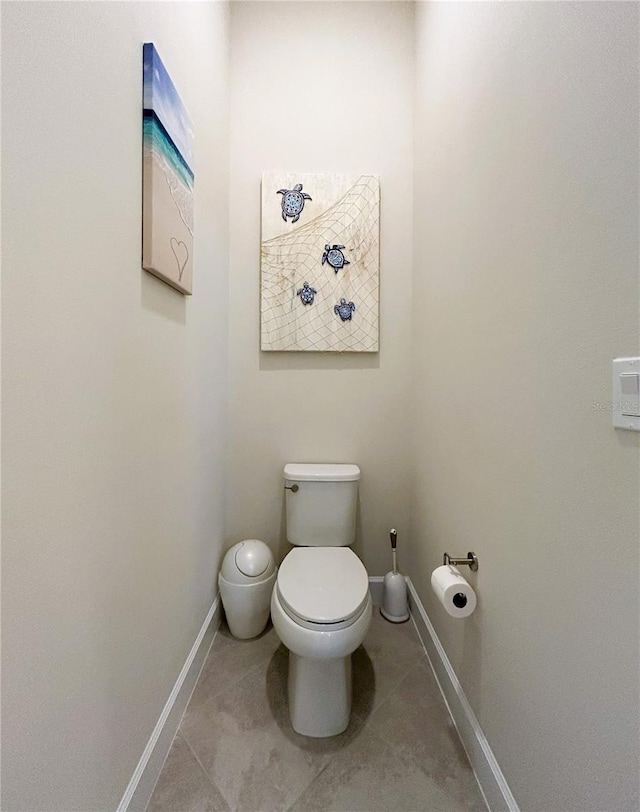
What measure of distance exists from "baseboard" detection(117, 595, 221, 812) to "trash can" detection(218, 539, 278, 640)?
11 cm

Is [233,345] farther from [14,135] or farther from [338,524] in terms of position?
[14,135]

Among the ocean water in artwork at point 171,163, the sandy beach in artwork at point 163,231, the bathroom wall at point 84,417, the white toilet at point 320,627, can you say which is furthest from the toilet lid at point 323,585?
the ocean water in artwork at point 171,163

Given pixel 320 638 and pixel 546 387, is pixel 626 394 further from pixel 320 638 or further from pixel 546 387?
pixel 320 638

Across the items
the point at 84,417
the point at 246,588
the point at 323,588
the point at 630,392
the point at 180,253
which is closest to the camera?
the point at 630,392

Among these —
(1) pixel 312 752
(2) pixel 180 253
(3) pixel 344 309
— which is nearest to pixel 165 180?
(2) pixel 180 253

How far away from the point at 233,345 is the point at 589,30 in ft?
4.96

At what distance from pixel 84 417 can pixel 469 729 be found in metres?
1.33

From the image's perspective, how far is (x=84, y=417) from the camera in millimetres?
708

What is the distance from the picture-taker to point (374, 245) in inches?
70.1

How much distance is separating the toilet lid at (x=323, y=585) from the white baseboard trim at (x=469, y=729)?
42 cm

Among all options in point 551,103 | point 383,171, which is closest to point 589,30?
point 551,103

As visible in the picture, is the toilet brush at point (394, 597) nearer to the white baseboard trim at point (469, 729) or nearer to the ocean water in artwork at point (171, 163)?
the white baseboard trim at point (469, 729)

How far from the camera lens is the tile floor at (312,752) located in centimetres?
98

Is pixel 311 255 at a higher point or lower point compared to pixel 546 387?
higher
